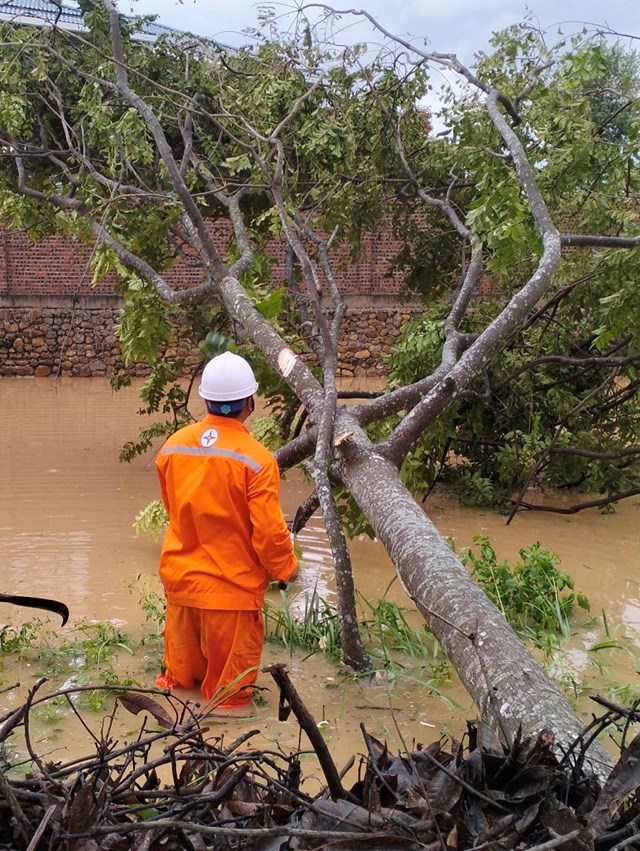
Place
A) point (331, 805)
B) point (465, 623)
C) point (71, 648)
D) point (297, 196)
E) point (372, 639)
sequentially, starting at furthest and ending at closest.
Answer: point (297, 196) → point (372, 639) → point (71, 648) → point (465, 623) → point (331, 805)

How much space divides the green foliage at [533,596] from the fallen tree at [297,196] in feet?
4.16

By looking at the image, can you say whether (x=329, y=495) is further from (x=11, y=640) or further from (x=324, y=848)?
(x=324, y=848)

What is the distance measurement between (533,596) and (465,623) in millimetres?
2820

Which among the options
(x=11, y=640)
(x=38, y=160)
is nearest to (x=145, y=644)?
(x=11, y=640)

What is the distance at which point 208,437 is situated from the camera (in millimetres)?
4633

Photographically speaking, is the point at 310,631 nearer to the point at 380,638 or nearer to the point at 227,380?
the point at 380,638

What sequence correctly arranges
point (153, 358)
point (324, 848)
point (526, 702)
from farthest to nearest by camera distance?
point (153, 358)
point (526, 702)
point (324, 848)

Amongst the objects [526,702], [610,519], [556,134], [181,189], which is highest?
[556,134]

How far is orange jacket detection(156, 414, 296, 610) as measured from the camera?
14.9ft

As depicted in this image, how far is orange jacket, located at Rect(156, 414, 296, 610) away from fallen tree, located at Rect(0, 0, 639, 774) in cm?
44

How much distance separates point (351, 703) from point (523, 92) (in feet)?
16.5

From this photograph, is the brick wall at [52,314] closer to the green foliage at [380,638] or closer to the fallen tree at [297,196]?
the fallen tree at [297,196]

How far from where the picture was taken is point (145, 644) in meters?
5.46

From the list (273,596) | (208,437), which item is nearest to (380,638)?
(273,596)
